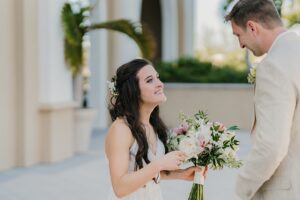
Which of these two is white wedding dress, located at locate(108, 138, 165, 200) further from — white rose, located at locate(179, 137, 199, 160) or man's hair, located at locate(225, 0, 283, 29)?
man's hair, located at locate(225, 0, 283, 29)

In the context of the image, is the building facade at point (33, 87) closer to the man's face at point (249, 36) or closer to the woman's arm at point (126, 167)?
the woman's arm at point (126, 167)

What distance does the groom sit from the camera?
229 cm

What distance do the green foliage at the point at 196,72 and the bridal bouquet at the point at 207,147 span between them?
13068 millimetres

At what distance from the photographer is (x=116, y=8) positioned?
1510 centimetres

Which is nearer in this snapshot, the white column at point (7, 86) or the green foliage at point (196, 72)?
the white column at point (7, 86)

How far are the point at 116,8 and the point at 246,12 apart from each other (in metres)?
12.9

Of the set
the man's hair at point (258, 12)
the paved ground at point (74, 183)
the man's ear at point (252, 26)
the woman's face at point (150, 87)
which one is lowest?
the paved ground at point (74, 183)

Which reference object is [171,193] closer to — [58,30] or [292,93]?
[58,30]

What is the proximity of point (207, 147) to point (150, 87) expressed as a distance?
1.38 ft

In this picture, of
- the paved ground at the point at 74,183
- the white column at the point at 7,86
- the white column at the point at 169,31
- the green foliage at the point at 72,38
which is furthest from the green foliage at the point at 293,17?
the white column at the point at 7,86

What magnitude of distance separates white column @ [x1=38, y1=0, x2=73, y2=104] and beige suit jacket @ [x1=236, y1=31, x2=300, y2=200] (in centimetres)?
709

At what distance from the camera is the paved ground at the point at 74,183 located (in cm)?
693

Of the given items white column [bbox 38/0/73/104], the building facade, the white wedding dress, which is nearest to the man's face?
the white wedding dress

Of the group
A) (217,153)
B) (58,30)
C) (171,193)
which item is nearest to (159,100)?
(217,153)
